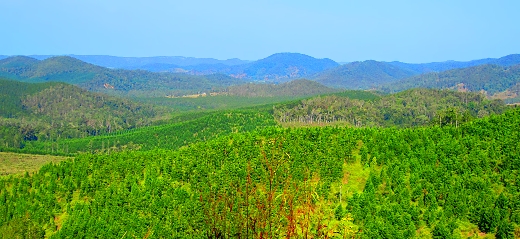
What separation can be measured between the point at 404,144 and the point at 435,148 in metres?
4.34

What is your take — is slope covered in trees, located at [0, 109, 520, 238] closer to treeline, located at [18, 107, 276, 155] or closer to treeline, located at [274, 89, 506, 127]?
treeline, located at [18, 107, 276, 155]

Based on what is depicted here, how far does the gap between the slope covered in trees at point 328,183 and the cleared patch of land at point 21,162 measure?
3733 centimetres

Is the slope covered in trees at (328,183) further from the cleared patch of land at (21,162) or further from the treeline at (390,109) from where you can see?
the treeline at (390,109)

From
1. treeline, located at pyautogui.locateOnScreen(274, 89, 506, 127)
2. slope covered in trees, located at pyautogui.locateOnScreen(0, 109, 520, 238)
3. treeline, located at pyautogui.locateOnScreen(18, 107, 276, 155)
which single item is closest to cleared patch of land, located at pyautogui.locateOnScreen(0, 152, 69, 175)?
treeline, located at pyautogui.locateOnScreen(18, 107, 276, 155)

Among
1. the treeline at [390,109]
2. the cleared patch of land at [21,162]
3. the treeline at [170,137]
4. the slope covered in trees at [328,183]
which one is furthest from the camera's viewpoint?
the treeline at [390,109]

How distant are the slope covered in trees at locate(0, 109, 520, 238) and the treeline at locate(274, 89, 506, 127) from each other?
289 ft

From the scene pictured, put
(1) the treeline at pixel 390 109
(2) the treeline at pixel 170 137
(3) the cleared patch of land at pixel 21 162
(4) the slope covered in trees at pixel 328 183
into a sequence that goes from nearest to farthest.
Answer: (4) the slope covered in trees at pixel 328 183 < (3) the cleared patch of land at pixel 21 162 < (2) the treeline at pixel 170 137 < (1) the treeline at pixel 390 109

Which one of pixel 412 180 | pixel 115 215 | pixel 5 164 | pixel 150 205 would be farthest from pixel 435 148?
pixel 5 164

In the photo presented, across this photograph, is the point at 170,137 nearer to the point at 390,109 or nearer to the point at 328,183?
the point at 390,109

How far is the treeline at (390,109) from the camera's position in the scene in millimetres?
156625

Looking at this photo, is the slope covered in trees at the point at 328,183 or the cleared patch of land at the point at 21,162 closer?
the slope covered in trees at the point at 328,183

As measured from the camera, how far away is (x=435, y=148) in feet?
187

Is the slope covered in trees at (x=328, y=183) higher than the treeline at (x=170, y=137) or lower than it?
higher

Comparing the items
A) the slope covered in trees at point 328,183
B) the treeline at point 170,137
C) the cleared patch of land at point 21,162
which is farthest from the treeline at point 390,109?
the slope covered in trees at point 328,183
